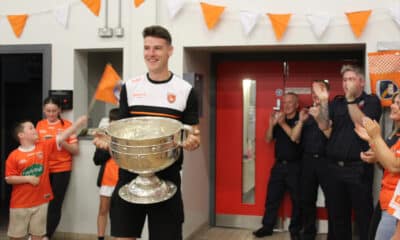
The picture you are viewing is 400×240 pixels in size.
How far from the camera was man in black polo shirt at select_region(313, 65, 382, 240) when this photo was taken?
3883 millimetres

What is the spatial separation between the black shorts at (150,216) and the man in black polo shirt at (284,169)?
2689 millimetres

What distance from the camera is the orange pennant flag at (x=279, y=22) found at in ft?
14.1

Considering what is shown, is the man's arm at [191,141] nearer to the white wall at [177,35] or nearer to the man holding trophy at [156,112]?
the man holding trophy at [156,112]

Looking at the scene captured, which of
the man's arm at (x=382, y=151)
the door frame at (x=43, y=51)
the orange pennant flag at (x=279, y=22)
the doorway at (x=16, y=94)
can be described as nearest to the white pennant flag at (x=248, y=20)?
the orange pennant flag at (x=279, y=22)

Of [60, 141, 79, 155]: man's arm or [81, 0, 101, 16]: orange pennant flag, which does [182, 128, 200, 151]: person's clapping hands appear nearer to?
[60, 141, 79, 155]: man's arm

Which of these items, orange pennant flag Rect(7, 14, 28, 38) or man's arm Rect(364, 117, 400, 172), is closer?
man's arm Rect(364, 117, 400, 172)

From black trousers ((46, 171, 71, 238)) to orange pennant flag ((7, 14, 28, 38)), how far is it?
1.50 metres

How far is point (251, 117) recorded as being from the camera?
546 centimetres

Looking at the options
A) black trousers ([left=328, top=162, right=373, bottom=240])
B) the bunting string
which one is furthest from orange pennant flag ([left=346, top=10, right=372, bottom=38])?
black trousers ([left=328, top=162, right=373, bottom=240])

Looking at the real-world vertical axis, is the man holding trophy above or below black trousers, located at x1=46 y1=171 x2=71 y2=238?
above

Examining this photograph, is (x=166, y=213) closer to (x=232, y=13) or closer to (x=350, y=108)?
(x=350, y=108)

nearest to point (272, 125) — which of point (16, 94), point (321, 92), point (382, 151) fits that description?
point (321, 92)

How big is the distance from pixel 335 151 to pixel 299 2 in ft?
4.37

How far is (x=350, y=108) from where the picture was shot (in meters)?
3.86
